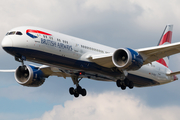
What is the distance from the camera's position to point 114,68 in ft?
128

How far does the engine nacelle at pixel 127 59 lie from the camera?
115ft

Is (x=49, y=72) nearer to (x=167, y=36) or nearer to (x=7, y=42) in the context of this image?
(x=7, y=42)

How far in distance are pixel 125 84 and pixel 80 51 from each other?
825 centimetres

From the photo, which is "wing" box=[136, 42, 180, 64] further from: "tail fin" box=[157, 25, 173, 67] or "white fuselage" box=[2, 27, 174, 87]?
"tail fin" box=[157, 25, 173, 67]

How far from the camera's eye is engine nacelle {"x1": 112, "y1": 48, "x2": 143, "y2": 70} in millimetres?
A: 35062

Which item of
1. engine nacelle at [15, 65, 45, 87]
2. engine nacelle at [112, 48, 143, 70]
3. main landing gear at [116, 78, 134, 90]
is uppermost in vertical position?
engine nacelle at [15, 65, 45, 87]

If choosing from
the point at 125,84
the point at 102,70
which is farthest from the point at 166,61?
the point at 102,70

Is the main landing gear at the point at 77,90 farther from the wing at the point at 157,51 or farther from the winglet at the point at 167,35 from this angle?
the winglet at the point at 167,35

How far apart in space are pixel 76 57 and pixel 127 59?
18.4ft

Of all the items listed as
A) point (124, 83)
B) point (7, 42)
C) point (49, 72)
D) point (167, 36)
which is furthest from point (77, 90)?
Answer: point (167, 36)

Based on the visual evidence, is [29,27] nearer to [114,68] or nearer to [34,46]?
[34,46]

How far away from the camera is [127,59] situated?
35.2m

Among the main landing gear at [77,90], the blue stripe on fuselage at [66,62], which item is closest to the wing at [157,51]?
the blue stripe on fuselage at [66,62]

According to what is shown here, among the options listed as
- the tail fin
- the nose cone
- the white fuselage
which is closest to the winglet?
the tail fin
